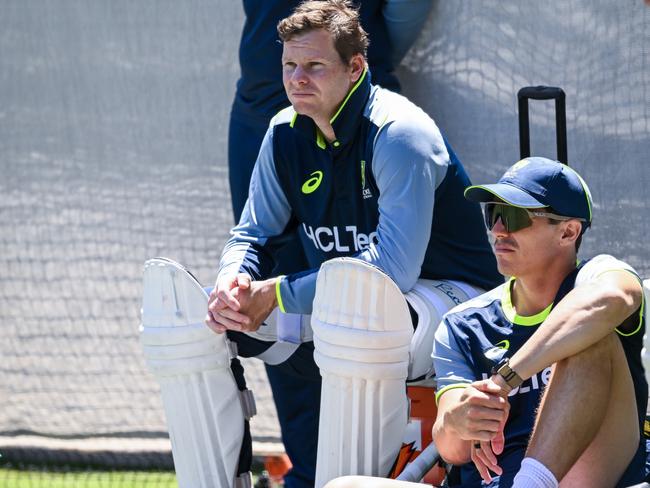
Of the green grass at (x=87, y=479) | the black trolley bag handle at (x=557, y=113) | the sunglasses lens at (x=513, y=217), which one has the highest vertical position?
the black trolley bag handle at (x=557, y=113)

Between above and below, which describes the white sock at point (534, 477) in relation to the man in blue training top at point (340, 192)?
below

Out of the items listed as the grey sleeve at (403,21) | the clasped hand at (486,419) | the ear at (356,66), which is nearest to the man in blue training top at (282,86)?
the grey sleeve at (403,21)

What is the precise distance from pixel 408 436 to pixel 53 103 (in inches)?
97.7

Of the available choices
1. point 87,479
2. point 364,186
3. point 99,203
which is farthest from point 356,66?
Answer: point 87,479

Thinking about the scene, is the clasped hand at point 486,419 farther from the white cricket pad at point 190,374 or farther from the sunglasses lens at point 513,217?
the white cricket pad at point 190,374

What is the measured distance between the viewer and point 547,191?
8.87 feet

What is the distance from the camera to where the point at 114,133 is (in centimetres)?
483

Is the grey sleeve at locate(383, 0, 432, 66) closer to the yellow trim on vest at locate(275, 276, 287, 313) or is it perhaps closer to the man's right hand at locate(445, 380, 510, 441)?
the yellow trim on vest at locate(275, 276, 287, 313)

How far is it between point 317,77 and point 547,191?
84 centimetres

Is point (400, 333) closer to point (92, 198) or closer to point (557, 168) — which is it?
point (557, 168)

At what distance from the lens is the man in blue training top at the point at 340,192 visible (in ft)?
10.3

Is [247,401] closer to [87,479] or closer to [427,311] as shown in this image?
[427,311]

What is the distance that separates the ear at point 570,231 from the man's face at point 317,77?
83 cm

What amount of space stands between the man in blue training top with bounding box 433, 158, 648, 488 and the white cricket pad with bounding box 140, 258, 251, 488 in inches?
27.8
